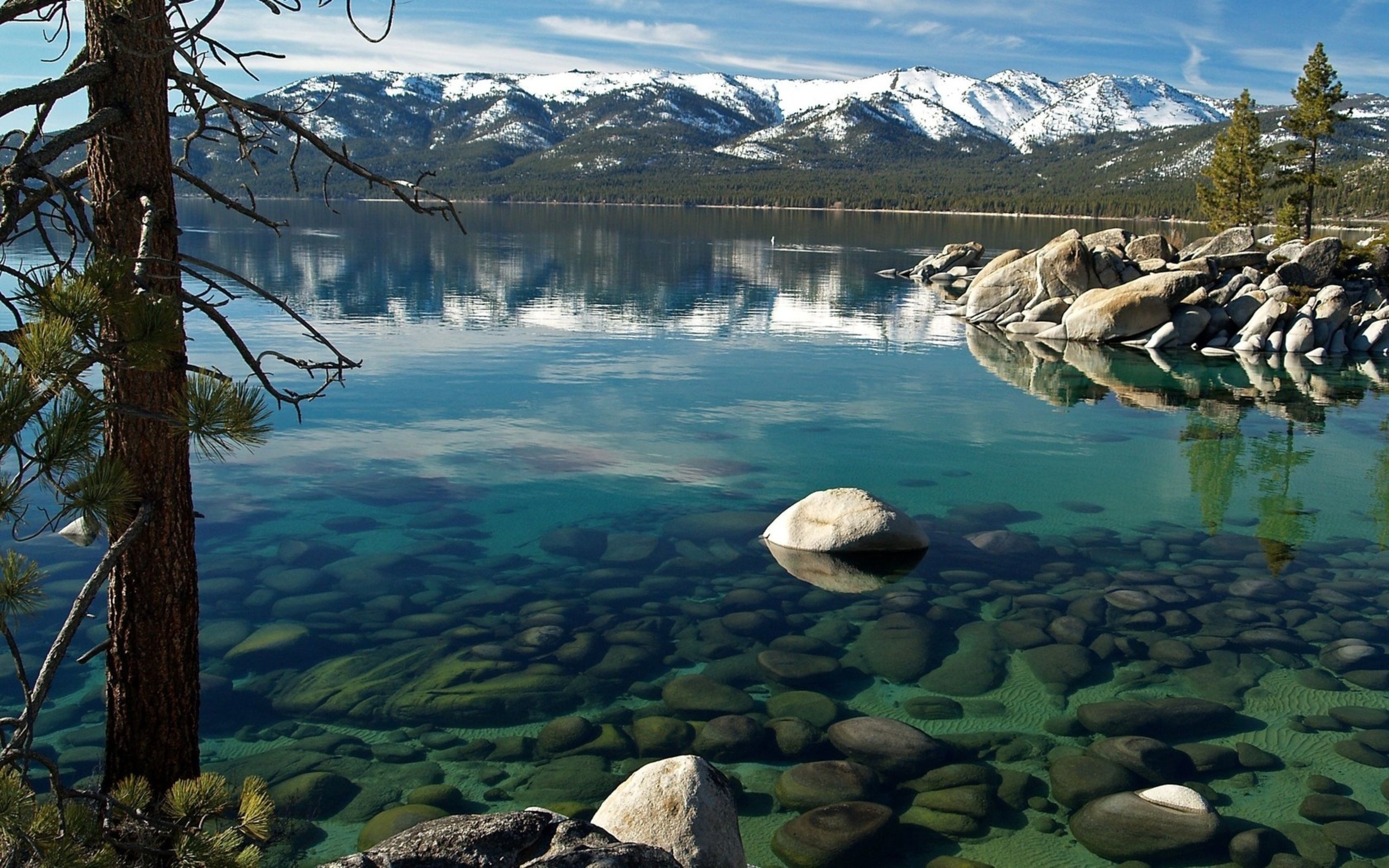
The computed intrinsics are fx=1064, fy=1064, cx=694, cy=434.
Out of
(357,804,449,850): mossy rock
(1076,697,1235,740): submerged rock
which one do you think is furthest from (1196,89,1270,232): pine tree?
(357,804,449,850): mossy rock

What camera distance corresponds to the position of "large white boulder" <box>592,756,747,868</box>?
21.5 feet

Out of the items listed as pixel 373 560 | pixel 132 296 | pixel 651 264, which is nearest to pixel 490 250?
pixel 651 264

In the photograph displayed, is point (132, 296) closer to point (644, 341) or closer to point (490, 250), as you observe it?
point (644, 341)

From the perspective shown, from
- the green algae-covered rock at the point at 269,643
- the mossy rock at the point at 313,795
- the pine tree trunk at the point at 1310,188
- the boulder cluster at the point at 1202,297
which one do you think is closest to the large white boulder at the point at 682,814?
the mossy rock at the point at 313,795

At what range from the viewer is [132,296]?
3.91 metres

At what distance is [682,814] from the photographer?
6625 mm

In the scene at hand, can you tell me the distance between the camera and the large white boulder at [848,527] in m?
13.7

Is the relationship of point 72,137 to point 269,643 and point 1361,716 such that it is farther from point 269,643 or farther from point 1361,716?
point 1361,716

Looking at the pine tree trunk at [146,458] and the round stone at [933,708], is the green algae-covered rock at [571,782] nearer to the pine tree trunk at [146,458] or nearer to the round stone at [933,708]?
the round stone at [933,708]

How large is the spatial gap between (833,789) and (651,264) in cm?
5477

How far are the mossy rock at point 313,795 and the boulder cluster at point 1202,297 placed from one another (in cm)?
3086

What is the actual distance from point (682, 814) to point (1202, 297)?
3364 centimetres

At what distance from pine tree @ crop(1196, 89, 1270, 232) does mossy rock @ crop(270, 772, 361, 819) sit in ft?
212

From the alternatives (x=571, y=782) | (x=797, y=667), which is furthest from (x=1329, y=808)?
(x=571, y=782)
